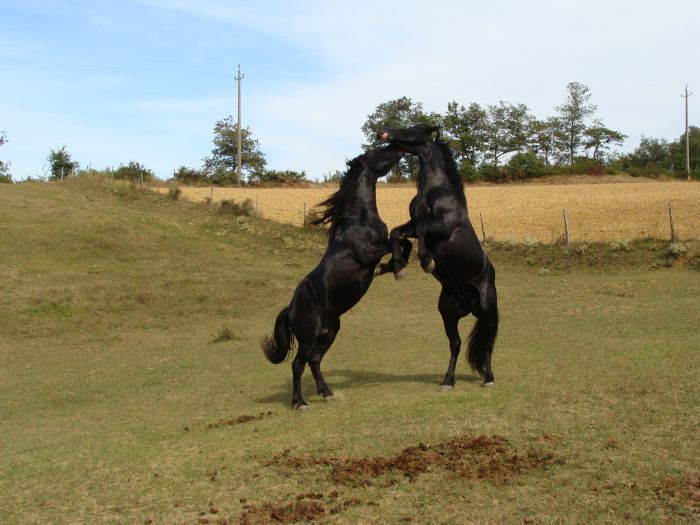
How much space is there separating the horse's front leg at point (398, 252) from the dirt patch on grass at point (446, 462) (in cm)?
261

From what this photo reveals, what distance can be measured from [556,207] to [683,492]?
35773 mm

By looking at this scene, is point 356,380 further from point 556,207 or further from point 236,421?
point 556,207

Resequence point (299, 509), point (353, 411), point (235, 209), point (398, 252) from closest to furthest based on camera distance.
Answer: point (299, 509), point (353, 411), point (398, 252), point (235, 209)

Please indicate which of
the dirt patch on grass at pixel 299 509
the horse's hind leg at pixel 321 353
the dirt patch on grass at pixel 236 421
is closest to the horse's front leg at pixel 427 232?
the horse's hind leg at pixel 321 353

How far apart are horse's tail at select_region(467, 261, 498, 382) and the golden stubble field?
19.8 m

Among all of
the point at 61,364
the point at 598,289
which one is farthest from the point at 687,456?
the point at 598,289

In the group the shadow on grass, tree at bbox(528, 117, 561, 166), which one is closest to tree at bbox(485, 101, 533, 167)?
tree at bbox(528, 117, 561, 166)

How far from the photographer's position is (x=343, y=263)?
9719 millimetres

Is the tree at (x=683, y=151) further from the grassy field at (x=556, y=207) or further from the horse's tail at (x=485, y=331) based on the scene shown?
the horse's tail at (x=485, y=331)

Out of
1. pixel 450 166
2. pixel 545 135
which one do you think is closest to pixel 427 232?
pixel 450 166

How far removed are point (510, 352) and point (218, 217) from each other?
26.6m

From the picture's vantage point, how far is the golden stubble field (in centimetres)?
3130

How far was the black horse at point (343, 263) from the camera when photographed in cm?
970

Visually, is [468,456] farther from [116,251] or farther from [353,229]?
[116,251]
